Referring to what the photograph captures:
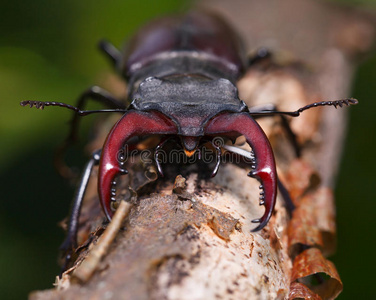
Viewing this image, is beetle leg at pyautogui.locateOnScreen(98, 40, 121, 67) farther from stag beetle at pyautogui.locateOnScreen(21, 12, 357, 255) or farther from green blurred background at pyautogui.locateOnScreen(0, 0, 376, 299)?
stag beetle at pyautogui.locateOnScreen(21, 12, 357, 255)

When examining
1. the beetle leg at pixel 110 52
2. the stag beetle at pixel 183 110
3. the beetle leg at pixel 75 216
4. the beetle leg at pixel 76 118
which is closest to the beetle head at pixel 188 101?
the stag beetle at pixel 183 110

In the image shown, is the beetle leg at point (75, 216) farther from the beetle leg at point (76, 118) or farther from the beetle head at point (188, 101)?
the beetle leg at point (76, 118)

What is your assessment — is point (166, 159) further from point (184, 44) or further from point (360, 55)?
point (360, 55)

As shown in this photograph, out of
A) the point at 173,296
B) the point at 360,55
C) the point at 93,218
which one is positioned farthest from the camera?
the point at 360,55

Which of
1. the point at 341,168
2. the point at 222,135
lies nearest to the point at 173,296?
the point at 222,135

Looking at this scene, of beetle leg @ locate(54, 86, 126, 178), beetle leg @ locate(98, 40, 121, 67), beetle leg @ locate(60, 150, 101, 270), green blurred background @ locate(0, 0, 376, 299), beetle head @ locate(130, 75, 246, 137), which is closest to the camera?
beetle head @ locate(130, 75, 246, 137)

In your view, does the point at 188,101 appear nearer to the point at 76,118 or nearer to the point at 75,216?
the point at 75,216

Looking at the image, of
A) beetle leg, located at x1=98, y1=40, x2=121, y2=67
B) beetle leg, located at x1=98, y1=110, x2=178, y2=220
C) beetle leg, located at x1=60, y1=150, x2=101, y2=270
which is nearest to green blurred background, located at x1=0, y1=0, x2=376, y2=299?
beetle leg, located at x1=98, y1=40, x2=121, y2=67
